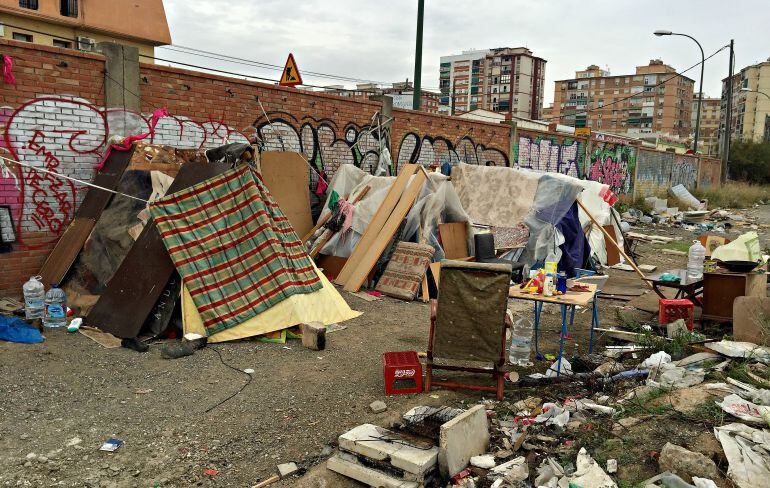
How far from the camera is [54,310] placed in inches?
247

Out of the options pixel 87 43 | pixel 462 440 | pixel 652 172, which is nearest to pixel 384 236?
pixel 462 440

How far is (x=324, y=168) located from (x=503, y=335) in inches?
271

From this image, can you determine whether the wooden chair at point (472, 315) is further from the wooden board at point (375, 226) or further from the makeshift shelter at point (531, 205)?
the makeshift shelter at point (531, 205)

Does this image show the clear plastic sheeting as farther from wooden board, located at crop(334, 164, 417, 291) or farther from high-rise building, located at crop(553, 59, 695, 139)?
high-rise building, located at crop(553, 59, 695, 139)

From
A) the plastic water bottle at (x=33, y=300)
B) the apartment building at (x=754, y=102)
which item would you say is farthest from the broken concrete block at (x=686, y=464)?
the apartment building at (x=754, y=102)

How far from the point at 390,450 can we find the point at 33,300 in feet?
16.2

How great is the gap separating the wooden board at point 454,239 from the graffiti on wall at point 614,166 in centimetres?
1236

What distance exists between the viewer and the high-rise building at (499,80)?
322ft

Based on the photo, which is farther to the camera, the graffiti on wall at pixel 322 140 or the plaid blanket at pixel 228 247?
the graffiti on wall at pixel 322 140

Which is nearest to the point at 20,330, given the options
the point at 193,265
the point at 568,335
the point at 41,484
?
the point at 193,265

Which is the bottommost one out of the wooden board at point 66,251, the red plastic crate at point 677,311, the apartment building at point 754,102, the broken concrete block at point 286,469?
the broken concrete block at point 286,469

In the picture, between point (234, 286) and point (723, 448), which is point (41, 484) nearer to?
point (234, 286)

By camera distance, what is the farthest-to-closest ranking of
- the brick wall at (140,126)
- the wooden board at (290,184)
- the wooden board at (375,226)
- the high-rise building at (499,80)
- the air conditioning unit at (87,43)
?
the high-rise building at (499,80) → the wooden board at (290,184) → the wooden board at (375,226) → the air conditioning unit at (87,43) → the brick wall at (140,126)

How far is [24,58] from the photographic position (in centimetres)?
696
